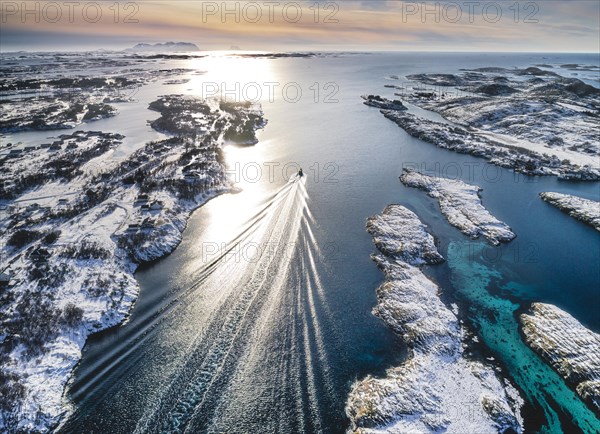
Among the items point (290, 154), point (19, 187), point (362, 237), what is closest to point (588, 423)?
point (362, 237)

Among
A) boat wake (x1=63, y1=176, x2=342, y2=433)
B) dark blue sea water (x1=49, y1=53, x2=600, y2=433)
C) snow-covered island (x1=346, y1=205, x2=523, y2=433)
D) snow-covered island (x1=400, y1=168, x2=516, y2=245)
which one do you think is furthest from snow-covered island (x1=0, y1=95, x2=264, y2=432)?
snow-covered island (x1=400, y1=168, x2=516, y2=245)

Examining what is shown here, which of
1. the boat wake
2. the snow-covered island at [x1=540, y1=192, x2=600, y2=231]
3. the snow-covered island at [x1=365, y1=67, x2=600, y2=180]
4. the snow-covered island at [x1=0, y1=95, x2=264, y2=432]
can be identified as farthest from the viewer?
the snow-covered island at [x1=365, y1=67, x2=600, y2=180]

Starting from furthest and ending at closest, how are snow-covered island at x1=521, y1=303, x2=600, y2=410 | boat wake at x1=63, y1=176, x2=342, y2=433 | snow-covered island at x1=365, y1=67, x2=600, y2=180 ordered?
snow-covered island at x1=365, y1=67, x2=600, y2=180 < snow-covered island at x1=521, y1=303, x2=600, y2=410 < boat wake at x1=63, y1=176, x2=342, y2=433

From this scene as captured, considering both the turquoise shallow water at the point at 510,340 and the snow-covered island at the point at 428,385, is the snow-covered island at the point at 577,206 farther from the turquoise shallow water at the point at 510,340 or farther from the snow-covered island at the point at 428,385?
the snow-covered island at the point at 428,385

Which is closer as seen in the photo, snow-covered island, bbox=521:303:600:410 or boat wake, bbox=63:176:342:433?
boat wake, bbox=63:176:342:433

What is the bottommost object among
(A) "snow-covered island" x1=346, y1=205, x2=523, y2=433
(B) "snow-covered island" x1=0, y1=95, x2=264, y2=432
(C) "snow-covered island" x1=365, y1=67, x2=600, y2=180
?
(A) "snow-covered island" x1=346, y1=205, x2=523, y2=433

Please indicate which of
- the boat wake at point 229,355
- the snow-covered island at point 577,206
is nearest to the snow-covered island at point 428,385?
the boat wake at point 229,355

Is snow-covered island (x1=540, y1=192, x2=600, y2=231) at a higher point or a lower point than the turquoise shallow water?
higher

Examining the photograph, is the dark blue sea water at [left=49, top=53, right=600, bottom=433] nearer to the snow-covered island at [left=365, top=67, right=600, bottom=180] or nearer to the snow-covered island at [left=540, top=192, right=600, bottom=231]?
the snow-covered island at [left=540, top=192, right=600, bottom=231]
